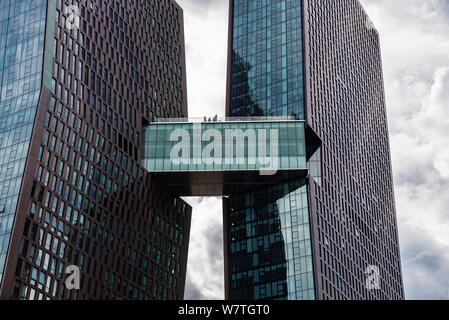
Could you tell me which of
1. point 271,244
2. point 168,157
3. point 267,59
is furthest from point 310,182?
point 267,59

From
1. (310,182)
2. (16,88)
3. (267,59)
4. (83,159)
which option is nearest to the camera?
(16,88)

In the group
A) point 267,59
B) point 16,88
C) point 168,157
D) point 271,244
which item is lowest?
point 271,244

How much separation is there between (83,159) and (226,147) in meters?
28.3

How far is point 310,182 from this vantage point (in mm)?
142500

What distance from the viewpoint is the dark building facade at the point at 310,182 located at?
14062 centimetres

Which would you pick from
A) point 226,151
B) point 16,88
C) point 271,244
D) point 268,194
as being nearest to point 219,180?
point 226,151

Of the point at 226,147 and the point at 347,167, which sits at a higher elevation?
the point at 347,167

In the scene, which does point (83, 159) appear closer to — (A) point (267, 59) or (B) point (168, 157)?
(B) point (168, 157)

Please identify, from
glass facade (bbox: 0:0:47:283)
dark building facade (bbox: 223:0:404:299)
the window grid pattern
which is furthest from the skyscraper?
the window grid pattern

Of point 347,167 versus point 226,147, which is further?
point 347,167

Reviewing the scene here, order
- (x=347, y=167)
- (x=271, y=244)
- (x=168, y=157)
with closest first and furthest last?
(x=168, y=157) → (x=271, y=244) → (x=347, y=167)

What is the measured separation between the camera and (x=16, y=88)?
121812 mm
